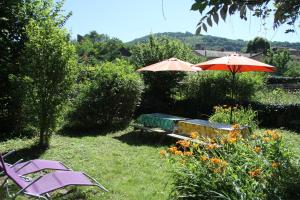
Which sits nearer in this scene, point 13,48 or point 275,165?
point 275,165

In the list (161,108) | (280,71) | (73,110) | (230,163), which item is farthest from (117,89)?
(280,71)

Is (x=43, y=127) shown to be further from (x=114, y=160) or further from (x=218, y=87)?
(x=218, y=87)

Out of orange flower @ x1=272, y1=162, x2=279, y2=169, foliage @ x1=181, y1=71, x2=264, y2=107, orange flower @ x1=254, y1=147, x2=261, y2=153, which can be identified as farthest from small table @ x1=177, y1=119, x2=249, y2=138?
foliage @ x1=181, y1=71, x2=264, y2=107

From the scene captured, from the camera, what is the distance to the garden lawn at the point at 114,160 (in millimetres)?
6379

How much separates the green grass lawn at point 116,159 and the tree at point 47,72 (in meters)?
0.81

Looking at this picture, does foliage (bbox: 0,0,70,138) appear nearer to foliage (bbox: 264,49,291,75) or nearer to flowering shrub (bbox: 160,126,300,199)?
flowering shrub (bbox: 160,126,300,199)

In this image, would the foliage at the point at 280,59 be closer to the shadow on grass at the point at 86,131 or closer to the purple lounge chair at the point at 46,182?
the shadow on grass at the point at 86,131

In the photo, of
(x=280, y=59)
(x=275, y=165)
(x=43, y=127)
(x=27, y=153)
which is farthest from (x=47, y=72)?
(x=280, y=59)

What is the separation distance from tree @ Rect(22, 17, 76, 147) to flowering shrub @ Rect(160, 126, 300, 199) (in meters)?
5.14

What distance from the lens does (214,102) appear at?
14.8 metres

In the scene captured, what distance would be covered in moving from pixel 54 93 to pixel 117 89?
3.70m

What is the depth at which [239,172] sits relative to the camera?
4.70m

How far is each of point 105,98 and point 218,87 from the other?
4882mm

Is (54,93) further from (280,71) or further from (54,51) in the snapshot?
(280,71)
